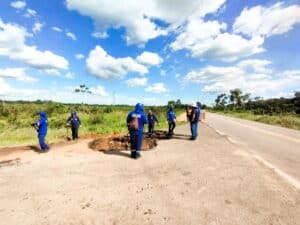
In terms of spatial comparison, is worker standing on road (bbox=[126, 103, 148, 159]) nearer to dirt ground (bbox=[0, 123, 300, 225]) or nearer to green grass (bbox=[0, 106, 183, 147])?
dirt ground (bbox=[0, 123, 300, 225])

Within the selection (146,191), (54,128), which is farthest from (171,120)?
(54,128)

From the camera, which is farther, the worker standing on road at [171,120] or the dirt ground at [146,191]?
the worker standing on road at [171,120]

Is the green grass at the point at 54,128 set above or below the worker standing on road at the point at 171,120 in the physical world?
below

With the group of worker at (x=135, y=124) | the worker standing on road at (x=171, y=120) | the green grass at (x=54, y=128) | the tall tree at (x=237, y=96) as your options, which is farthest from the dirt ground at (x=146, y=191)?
the tall tree at (x=237, y=96)

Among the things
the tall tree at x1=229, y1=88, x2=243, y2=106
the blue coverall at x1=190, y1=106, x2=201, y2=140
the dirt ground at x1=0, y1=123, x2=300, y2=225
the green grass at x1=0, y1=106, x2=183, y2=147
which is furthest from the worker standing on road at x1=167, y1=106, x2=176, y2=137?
the tall tree at x1=229, y1=88, x2=243, y2=106

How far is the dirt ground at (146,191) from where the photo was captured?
12.8 ft

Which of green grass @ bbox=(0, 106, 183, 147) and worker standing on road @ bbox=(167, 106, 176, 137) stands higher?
worker standing on road @ bbox=(167, 106, 176, 137)

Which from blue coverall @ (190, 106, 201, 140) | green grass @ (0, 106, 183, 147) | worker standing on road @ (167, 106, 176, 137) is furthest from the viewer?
green grass @ (0, 106, 183, 147)

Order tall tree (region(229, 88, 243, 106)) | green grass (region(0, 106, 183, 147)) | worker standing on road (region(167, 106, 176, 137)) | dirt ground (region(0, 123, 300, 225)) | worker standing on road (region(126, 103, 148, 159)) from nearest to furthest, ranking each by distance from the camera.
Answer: dirt ground (region(0, 123, 300, 225)), worker standing on road (region(126, 103, 148, 159)), worker standing on road (region(167, 106, 176, 137)), green grass (region(0, 106, 183, 147)), tall tree (region(229, 88, 243, 106))

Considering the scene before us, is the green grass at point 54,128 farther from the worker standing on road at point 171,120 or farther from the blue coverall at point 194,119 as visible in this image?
the blue coverall at point 194,119

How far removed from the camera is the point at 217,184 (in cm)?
532

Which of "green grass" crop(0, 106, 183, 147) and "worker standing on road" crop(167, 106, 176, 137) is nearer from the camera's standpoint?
"worker standing on road" crop(167, 106, 176, 137)

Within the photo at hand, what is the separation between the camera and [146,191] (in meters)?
5.03

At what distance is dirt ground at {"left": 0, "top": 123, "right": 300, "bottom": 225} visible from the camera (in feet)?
12.8
